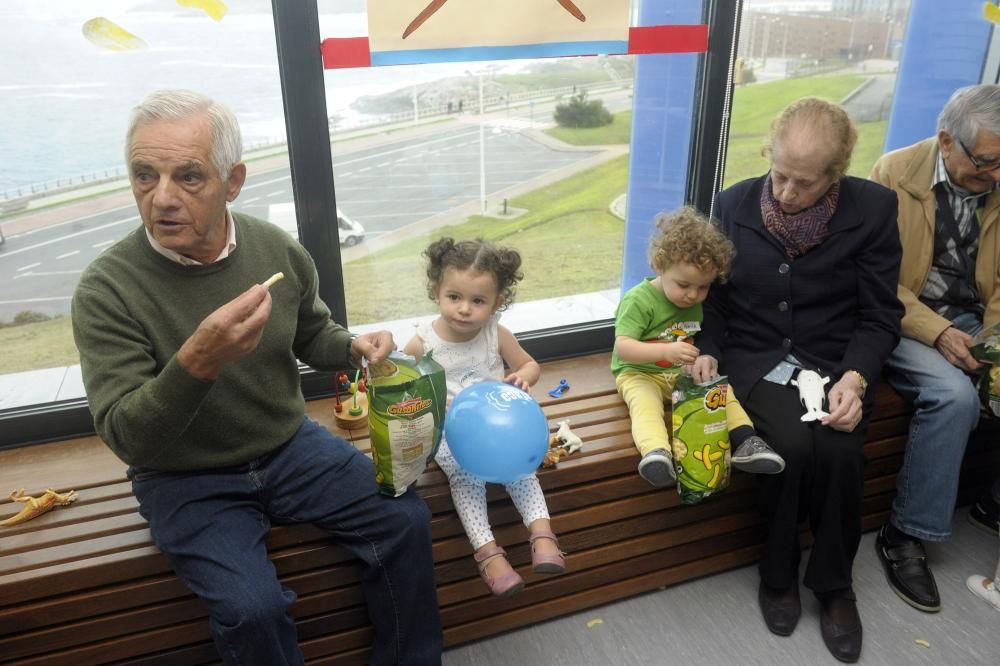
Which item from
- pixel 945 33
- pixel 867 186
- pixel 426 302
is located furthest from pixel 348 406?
pixel 945 33

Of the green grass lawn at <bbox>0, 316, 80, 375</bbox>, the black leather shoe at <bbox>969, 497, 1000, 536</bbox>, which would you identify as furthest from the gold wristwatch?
the green grass lawn at <bbox>0, 316, 80, 375</bbox>

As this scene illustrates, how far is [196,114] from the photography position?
150 cm

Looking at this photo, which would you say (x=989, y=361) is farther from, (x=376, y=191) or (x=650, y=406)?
(x=376, y=191)

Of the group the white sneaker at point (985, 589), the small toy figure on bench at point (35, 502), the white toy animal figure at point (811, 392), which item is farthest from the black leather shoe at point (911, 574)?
the small toy figure on bench at point (35, 502)

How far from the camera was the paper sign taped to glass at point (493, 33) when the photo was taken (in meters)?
2.04

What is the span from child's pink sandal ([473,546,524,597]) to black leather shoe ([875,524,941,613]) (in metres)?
1.26

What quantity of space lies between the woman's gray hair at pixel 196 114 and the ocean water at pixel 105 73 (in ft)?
1.79

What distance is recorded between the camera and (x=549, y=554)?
1759mm

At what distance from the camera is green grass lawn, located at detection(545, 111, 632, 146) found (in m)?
2.53

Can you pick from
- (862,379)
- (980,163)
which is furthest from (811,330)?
(980,163)

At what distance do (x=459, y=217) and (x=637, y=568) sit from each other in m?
1.30

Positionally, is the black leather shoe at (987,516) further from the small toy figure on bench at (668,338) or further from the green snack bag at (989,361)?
the small toy figure on bench at (668,338)

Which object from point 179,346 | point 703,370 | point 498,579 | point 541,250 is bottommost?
point 498,579

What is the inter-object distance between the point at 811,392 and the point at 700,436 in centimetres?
41
